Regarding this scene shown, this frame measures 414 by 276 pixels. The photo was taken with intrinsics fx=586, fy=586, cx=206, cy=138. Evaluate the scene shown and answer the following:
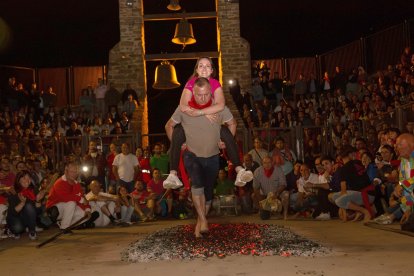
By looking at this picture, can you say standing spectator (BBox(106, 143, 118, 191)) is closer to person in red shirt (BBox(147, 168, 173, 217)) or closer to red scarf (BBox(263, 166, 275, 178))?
person in red shirt (BBox(147, 168, 173, 217))

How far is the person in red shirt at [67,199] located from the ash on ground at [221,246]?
102 inches

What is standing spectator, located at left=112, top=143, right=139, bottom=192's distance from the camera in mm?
12109

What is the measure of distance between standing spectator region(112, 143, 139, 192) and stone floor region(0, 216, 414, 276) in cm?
432

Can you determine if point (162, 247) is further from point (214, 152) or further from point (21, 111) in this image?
point (21, 111)

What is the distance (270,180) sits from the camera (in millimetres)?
11023

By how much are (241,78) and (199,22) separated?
4.13 meters

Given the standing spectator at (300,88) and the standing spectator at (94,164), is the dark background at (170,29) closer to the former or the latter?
the standing spectator at (300,88)

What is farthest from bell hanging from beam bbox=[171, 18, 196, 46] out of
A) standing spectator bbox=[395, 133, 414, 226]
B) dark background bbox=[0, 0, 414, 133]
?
standing spectator bbox=[395, 133, 414, 226]

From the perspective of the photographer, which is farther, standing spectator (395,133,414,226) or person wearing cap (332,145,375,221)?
person wearing cap (332,145,375,221)

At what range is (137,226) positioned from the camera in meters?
9.93

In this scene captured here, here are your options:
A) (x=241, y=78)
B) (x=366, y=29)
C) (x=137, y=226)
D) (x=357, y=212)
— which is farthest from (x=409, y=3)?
(x=137, y=226)

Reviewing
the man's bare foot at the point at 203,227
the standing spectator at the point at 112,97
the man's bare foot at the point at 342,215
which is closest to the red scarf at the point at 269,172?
the man's bare foot at the point at 342,215

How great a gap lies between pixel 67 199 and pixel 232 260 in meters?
4.38

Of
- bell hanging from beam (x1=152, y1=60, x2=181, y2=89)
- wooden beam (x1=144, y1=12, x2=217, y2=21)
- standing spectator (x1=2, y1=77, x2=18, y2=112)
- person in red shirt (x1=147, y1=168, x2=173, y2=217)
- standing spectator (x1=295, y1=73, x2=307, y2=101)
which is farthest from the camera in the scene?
standing spectator (x1=295, y1=73, x2=307, y2=101)
